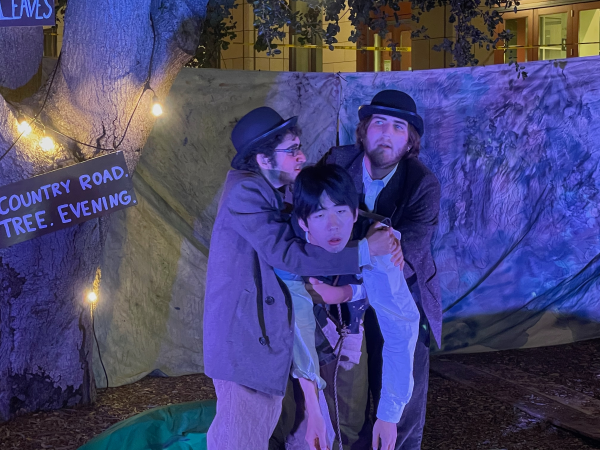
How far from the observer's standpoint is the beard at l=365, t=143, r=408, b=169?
10.5ft

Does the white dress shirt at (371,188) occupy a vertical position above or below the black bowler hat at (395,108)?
below

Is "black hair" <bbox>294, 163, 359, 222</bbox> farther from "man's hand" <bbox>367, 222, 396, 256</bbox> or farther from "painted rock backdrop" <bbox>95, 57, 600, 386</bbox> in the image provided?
"painted rock backdrop" <bbox>95, 57, 600, 386</bbox>

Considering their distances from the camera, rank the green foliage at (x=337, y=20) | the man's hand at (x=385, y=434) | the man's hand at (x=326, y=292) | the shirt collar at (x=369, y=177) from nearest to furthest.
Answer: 1. the man's hand at (x=326, y=292)
2. the man's hand at (x=385, y=434)
3. the shirt collar at (x=369, y=177)
4. the green foliage at (x=337, y=20)

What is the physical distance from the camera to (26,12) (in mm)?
3559

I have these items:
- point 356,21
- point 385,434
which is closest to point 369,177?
point 385,434

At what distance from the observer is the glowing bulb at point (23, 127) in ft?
13.8

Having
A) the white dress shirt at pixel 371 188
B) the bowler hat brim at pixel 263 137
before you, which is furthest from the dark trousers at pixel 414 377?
the bowler hat brim at pixel 263 137

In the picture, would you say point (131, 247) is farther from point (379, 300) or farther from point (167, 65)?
point (379, 300)

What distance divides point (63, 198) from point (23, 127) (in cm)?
62

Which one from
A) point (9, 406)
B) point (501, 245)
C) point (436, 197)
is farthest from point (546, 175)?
point (9, 406)

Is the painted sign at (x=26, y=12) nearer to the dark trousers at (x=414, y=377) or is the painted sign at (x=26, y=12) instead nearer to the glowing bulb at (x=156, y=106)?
the glowing bulb at (x=156, y=106)

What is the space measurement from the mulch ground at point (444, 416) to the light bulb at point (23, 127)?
167 centimetres

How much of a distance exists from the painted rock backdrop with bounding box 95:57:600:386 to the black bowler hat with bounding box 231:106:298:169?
2583 millimetres

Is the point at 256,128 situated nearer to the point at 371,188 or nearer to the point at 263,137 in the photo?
the point at 263,137
